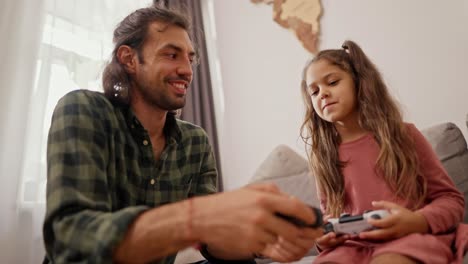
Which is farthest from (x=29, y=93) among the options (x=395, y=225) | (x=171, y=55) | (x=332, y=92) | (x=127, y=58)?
(x=395, y=225)

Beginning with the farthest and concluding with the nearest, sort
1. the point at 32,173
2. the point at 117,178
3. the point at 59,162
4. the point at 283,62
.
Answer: the point at 283,62
the point at 32,173
the point at 117,178
the point at 59,162

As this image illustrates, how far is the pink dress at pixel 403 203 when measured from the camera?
80cm

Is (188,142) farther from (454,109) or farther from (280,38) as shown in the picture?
(280,38)

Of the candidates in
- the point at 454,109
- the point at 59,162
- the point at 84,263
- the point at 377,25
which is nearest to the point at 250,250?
the point at 84,263

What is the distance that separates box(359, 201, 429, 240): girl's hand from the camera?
2.70 feet

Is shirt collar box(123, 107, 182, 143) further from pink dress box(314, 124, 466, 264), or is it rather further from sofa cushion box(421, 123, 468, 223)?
sofa cushion box(421, 123, 468, 223)

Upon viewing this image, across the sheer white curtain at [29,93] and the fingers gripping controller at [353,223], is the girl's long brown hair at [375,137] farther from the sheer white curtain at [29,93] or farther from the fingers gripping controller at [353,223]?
the sheer white curtain at [29,93]

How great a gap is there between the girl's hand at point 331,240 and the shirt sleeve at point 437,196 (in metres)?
0.22

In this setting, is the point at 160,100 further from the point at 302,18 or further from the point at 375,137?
the point at 302,18

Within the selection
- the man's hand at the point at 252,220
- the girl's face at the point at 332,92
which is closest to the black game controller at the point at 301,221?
the man's hand at the point at 252,220

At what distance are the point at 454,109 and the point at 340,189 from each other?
919 mm

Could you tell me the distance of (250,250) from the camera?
1.55 ft

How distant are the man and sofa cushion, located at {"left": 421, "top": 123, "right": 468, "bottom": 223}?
0.90 metres

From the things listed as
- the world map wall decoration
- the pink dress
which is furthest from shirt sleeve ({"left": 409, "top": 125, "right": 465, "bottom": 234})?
the world map wall decoration
